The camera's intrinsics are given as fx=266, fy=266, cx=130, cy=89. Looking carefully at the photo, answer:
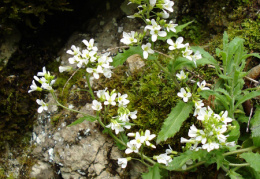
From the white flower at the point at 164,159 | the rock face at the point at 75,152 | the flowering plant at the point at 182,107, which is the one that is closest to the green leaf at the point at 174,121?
the flowering plant at the point at 182,107

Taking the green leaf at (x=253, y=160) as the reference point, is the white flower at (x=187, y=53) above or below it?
above

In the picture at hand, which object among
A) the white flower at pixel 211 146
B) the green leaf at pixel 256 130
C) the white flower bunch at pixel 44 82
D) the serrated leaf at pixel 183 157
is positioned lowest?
the serrated leaf at pixel 183 157

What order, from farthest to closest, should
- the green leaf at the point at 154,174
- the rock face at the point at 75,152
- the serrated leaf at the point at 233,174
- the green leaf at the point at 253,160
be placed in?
the rock face at the point at 75,152, the green leaf at the point at 154,174, the serrated leaf at the point at 233,174, the green leaf at the point at 253,160

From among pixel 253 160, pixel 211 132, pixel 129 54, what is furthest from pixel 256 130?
pixel 129 54

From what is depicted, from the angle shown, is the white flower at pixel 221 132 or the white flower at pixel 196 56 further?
the white flower at pixel 196 56

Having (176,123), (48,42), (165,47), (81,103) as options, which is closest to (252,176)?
(176,123)

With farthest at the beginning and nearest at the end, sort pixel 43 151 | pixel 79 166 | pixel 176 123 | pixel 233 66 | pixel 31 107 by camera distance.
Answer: pixel 31 107 → pixel 43 151 → pixel 79 166 → pixel 233 66 → pixel 176 123

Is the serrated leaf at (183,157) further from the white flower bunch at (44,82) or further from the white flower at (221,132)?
the white flower bunch at (44,82)

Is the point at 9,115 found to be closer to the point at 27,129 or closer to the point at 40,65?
the point at 27,129
